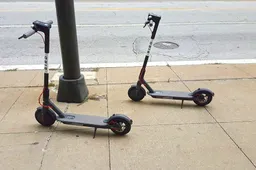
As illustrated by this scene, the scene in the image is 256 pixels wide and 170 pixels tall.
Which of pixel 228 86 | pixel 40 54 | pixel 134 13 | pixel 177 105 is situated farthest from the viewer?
pixel 134 13

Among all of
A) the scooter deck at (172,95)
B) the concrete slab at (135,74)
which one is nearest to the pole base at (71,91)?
the concrete slab at (135,74)

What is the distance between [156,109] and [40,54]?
411cm

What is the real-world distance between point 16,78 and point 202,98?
3501mm

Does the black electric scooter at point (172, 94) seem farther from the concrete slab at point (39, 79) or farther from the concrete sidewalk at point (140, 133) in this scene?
the concrete slab at point (39, 79)

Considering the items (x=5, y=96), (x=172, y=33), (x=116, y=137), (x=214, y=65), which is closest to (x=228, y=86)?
(x=214, y=65)

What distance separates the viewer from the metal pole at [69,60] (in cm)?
387

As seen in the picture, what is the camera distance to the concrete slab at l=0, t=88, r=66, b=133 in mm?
3520

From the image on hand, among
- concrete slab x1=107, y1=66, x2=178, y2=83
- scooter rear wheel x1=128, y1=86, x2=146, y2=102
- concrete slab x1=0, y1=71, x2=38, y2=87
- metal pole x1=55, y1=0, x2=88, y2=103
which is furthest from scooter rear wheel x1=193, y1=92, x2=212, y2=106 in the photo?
concrete slab x1=0, y1=71, x2=38, y2=87

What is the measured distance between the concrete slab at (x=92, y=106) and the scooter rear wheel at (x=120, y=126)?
0.52 meters

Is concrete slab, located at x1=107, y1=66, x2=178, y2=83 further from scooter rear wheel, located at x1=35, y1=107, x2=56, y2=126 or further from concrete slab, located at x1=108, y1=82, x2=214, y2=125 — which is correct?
scooter rear wheel, located at x1=35, y1=107, x2=56, y2=126

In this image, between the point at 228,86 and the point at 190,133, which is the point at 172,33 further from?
the point at 190,133

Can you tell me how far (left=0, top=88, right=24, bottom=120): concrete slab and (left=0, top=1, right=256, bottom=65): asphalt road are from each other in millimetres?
1758

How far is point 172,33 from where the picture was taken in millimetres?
8961

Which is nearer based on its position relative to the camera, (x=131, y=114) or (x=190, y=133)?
(x=190, y=133)
